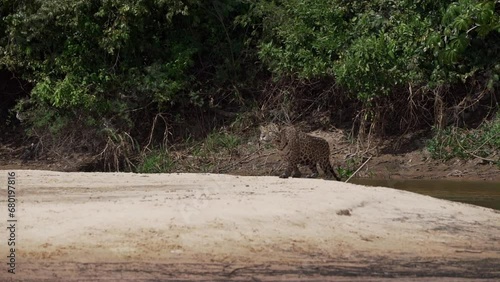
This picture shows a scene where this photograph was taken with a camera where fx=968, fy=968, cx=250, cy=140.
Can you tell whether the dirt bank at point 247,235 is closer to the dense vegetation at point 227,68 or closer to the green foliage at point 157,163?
the dense vegetation at point 227,68

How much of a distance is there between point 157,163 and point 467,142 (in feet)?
19.9

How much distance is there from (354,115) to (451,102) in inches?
82.6

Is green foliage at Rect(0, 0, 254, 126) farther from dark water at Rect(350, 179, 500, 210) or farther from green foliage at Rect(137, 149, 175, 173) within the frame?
dark water at Rect(350, 179, 500, 210)

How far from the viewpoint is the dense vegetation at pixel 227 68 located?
17.8 meters

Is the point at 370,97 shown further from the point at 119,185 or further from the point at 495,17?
the point at 119,185

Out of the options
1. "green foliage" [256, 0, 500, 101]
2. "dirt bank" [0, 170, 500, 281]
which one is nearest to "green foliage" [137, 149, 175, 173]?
"green foliage" [256, 0, 500, 101]

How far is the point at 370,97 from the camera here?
18.0 meters

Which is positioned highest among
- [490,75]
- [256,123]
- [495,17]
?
[495,17]

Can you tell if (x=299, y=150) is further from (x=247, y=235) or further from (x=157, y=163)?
(x=247, y=235)

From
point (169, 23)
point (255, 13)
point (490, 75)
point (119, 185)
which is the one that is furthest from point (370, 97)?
point (119, 185)

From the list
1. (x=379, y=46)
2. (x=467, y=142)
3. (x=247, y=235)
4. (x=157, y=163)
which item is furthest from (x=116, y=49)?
(x=247, y=235)

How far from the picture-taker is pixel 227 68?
21109mm

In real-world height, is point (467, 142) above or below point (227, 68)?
below

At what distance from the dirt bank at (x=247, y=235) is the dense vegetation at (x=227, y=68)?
24.1 ft
